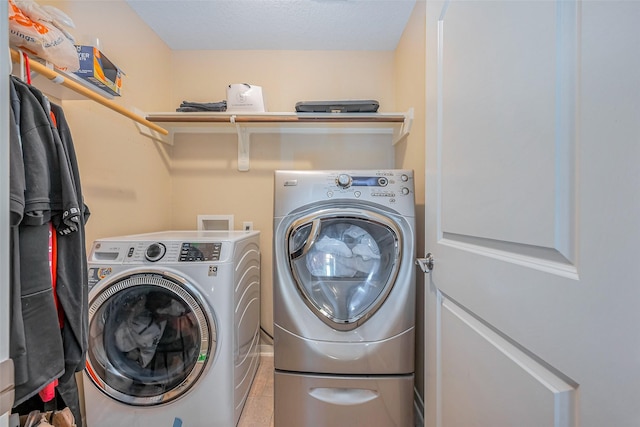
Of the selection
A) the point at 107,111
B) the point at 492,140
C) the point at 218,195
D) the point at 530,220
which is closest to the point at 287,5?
the point at 107,111

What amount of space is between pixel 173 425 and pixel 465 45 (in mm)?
1851

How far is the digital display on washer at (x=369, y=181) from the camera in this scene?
1.28m

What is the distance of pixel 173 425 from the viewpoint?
116 cm

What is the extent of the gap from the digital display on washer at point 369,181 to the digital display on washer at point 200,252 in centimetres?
73

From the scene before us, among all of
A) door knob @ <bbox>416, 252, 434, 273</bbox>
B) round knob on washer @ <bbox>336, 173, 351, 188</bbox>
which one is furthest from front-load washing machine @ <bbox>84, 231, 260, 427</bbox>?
door knob @ <bbox>416, 252, 434, 273</bbox>

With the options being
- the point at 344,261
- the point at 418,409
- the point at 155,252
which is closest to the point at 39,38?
the point at 155,252

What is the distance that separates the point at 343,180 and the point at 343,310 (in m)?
0.65

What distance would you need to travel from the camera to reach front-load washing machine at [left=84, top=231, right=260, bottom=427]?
1.16 m

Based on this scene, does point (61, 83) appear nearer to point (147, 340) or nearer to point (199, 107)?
point (199, 107)

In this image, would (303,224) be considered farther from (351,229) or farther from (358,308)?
(358,308)

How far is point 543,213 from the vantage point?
1.63ft

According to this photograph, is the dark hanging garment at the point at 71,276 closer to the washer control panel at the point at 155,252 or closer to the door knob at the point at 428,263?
A: the washer control panel at the point at 155,252

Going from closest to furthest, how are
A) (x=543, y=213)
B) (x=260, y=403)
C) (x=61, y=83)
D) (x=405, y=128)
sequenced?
(x=543, y=213) < (x=61, y=83) < (x=260, y=403) < (x=405, y=128)

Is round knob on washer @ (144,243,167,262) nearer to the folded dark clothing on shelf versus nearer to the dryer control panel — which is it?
the dryer control panel
